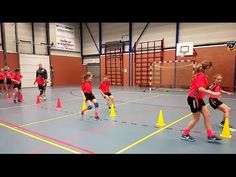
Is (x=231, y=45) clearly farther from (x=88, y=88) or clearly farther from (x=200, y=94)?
(x=200, y=94)

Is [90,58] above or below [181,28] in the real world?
below

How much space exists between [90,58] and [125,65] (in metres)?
4.78

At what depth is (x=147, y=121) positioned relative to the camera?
5664 millimetres

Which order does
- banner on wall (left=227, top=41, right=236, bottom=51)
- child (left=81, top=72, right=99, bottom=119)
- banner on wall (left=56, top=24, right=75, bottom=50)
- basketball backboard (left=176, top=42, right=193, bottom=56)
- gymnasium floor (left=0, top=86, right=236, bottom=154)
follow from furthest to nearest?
banner on wall (left=56, top=24, right=75, bottom=50) → basketball backboard (left=176, top=42, right=193, bottom=56) → banner on wall (left=227, top=41, right=236, bottom=51) → child (left=81, top=72, right=99, bottom=119) → gymnasium floor (left=0, top=86, right=236, bottom=154)

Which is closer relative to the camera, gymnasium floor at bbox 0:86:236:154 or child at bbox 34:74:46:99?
gymnasium floor at bbox 0:86:236:154

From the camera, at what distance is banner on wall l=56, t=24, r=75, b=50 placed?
20125mm

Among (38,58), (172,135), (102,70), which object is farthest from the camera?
(102,70)

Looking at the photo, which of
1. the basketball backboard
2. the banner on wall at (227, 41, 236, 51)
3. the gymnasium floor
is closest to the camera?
the gymnasium floor

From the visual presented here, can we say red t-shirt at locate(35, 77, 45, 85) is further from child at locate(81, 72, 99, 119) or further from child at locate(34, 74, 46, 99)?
child at locate(81, 72, 99, 119)

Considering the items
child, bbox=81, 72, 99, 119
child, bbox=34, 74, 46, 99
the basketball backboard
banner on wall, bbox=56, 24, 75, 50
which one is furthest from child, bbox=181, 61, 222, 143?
banner on wall, bbox=56, 24, 75, 50

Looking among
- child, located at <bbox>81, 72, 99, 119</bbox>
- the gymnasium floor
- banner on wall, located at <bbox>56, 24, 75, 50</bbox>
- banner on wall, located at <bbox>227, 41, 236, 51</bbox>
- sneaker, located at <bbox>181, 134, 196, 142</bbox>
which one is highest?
banner on wall, located at <bbox>56, 24, 75, 50</bbox>

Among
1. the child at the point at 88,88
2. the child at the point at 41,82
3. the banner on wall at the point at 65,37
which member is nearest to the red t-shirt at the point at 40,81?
the child at the point at 41,82
